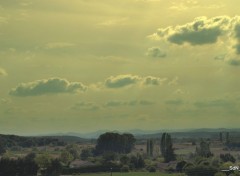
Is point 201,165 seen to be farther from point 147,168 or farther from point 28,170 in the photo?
point 28,170

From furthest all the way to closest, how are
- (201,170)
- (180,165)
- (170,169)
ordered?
(170,169) < (180,165) < (201,170)

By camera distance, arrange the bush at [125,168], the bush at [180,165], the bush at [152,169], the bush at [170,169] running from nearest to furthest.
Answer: the bush at [180,165] → the bush at [170,169] → the bush at [125,168] → the bush at [152,169]

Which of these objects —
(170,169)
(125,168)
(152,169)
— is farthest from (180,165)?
(125,168)

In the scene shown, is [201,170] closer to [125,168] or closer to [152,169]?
[152,169]

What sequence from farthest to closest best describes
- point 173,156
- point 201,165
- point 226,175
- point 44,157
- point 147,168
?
point 173,156, point 147,168, point 44,157, point 201,165, point 226,175

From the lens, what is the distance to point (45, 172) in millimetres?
155000

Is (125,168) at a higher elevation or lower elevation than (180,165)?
lower

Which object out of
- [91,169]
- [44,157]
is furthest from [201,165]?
[44,157]

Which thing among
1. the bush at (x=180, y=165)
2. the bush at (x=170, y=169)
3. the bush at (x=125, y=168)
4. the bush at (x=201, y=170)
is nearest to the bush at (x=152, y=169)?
the bush at (x=170, y=169)

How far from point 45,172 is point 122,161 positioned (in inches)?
1398

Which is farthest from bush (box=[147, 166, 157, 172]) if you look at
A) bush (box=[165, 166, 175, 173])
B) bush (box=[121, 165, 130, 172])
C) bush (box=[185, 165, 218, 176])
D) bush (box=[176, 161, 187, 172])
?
bush (box=[185, 165, 218, 176])

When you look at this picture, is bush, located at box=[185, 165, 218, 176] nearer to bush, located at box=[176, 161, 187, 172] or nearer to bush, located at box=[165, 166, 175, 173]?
bush, located at box=[176, 161, 187, 172]

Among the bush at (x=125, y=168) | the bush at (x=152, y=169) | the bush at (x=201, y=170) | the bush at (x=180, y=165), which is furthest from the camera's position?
the bush at (x=152, y=169)

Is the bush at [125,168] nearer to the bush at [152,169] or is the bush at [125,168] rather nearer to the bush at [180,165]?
the bush at [152,169]
